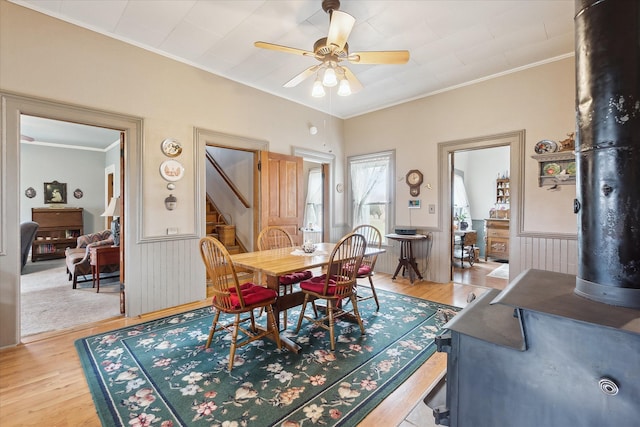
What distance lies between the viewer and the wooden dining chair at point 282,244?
3002mm

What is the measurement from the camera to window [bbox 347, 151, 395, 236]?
198 inches

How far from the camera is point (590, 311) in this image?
91 cm

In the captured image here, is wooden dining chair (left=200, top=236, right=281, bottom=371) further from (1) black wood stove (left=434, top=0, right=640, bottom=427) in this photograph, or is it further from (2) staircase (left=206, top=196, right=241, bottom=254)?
(2) staircase (left=206, top=196, right=241, bottom=254)

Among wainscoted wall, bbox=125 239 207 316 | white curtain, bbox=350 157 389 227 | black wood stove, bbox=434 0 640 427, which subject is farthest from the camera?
white curtain, bbox=350 157 389 227

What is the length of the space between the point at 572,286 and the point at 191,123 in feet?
12.5

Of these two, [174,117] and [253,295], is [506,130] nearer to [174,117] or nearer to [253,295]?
[253,295]

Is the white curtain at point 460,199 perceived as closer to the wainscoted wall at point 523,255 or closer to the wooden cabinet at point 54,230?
the wainscoted wall at point 523,255

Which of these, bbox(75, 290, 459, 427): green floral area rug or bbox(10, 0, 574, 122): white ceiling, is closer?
bbox(75, 290, 459, 427): green floral area rug

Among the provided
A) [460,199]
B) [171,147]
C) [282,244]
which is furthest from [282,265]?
[460,199]

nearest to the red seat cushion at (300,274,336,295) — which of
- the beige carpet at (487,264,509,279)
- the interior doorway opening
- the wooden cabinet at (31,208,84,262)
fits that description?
the interior doorway opening

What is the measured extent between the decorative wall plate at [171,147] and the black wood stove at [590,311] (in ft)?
11.1

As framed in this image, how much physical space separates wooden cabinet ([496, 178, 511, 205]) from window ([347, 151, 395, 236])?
3.62 metres

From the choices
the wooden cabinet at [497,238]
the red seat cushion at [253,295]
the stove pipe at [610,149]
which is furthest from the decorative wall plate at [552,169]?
the red seat cushion at [253,295]

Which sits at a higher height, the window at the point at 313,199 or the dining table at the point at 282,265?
the window at the point at 313,199
